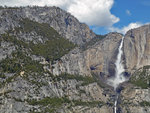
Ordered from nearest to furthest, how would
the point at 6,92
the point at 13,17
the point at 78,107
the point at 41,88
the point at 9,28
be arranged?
the point at 6,92 → the point at 41,88 → the point at 78,107 → the point at 9,28 → the point at 13,17

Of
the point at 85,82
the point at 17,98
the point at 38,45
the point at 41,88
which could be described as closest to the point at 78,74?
the point at 85,82

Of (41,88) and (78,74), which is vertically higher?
(78,74)

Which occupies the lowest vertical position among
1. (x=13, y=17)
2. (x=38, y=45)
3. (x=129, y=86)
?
(x=129, y=86)

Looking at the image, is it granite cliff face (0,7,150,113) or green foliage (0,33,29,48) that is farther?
green foliage (0,33,29,48)

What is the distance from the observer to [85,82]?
191875mm

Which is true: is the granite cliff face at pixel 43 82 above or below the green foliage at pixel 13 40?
below

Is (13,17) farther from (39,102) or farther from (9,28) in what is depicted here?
(39,102)

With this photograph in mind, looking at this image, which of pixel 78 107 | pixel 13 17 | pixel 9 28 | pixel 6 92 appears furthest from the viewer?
pixel 13 17

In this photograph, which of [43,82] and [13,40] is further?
[13,40]

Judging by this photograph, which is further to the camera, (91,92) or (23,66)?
(91,92)

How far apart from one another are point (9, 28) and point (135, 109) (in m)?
85.7

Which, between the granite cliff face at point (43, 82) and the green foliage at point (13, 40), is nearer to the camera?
the granite cliff face at point (43, 82)

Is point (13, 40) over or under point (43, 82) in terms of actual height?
over

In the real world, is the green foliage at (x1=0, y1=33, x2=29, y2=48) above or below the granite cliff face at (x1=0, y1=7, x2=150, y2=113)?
above
